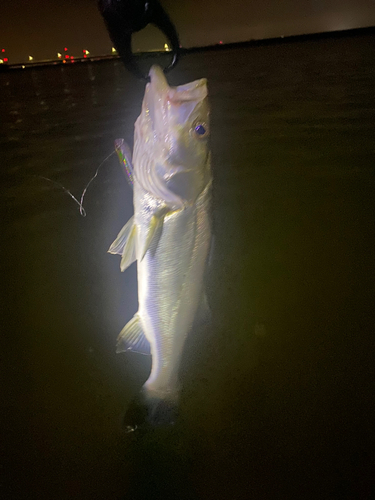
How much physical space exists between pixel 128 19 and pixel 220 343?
5.95ft

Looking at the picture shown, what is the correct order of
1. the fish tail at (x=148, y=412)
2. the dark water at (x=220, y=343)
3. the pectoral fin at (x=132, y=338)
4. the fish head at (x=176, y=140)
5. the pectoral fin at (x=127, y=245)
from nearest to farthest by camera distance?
the fish head at (x=176, y=140) → the pectoral fin at (x=127, y=245) → the pectoral fin at (x=132, y=338) → the fish tail at (x=148, y=412) → the dark water at (x=220, y=343)

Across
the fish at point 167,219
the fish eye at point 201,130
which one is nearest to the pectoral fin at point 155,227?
the fish at point 167,219

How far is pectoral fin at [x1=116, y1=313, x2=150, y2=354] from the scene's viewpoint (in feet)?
4.12

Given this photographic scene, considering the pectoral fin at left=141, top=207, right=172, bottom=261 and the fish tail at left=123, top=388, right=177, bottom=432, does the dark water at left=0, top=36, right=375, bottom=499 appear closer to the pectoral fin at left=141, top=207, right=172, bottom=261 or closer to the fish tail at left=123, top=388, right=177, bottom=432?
the fish tail at left=123, top=388, right=177, bottom=432

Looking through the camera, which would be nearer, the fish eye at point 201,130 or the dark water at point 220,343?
the fish eye at point 201,130

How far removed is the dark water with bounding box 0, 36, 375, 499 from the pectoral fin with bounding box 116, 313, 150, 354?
0.59 metres

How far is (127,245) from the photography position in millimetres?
1106

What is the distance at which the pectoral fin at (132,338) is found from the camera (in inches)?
49.4

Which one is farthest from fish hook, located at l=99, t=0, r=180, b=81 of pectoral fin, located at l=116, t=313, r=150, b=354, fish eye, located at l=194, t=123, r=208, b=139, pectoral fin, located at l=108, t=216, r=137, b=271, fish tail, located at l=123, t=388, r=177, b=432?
fish tail, located at l=123, t=388, r=177, b=432

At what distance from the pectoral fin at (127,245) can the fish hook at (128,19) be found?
525 millimetres

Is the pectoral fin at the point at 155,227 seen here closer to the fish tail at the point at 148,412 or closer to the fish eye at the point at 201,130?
the fish eye at the point at 201,130

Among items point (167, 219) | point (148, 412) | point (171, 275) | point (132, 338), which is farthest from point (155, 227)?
point (148, 412)

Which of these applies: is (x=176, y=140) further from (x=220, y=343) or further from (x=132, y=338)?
(x=220, y=343)

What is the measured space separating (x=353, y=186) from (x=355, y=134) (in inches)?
43.1
